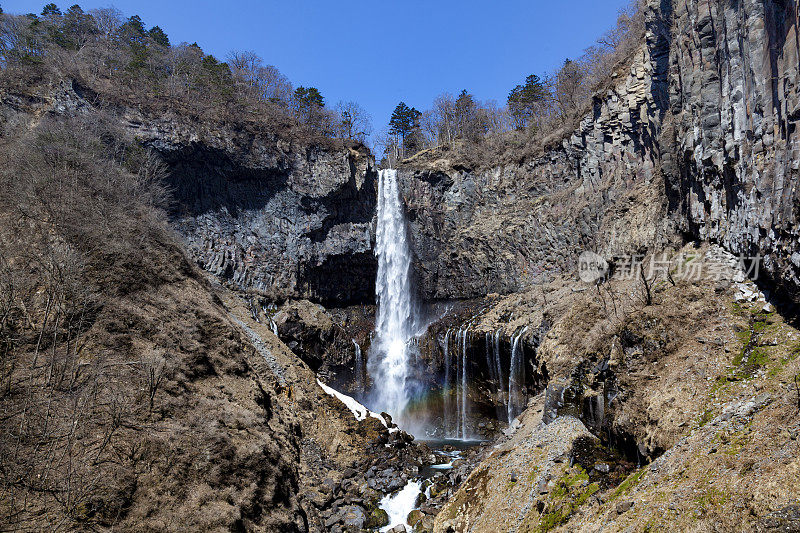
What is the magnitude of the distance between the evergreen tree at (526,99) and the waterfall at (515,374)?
32.3m

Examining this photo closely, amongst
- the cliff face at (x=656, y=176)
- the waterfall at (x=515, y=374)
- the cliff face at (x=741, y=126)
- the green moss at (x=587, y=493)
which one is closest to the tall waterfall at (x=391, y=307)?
the cliff face at (x=656, y=176)

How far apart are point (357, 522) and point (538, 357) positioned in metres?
12.2

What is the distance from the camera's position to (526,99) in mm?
49812

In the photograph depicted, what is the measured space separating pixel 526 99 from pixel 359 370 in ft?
125

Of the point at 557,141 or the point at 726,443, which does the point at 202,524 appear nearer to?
the point at 726,443

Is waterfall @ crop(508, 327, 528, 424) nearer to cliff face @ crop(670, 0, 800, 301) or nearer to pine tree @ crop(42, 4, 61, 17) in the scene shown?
cliff face @ crop(670, 0, 800, 301)

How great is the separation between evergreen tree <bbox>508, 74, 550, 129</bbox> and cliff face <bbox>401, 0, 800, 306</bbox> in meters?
15.6

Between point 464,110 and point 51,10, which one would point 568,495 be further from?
point 51,10

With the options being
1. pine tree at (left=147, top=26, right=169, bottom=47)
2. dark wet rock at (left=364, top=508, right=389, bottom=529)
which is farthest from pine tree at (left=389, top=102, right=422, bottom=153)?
dark wet rock at (left=364, top=508, right=389, bottom=529)

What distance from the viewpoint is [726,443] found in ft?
27.9

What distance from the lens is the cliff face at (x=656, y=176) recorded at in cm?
1105

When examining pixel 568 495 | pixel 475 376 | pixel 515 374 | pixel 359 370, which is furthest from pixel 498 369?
pixel 568 495

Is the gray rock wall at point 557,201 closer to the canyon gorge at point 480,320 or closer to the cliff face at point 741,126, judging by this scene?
the canyon gorge at point 480,320

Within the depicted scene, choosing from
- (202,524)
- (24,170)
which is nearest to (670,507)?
(202,524)
